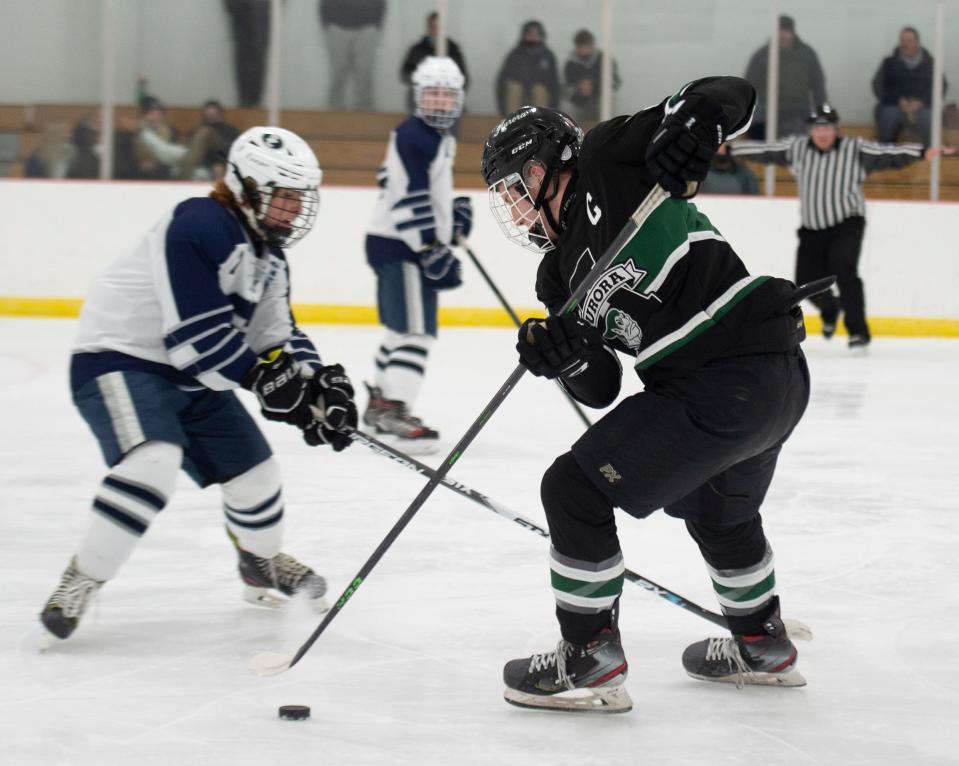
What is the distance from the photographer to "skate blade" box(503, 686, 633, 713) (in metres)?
2.29

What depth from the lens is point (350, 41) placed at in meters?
8.78

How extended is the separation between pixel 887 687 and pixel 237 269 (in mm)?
1389

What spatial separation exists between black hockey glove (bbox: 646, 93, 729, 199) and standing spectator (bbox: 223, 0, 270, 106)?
688cm

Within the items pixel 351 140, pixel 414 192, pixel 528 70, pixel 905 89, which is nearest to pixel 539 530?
pixel 414 192

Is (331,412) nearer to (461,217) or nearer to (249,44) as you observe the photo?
(461,217)

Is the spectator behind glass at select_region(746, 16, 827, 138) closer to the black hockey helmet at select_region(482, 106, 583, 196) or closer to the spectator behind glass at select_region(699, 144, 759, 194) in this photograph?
the spectator behind glass at select_region(699, 144, 759, 194)

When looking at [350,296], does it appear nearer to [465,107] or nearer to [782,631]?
[465,107]

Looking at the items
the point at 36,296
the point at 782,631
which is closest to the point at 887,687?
the point at 782,631

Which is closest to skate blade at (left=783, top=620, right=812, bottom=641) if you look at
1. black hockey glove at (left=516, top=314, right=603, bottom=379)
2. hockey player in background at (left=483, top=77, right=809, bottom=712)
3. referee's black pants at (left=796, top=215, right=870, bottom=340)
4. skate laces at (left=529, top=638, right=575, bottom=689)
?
hockey player in background at (left=483, top=77, right=809, bottom=712)

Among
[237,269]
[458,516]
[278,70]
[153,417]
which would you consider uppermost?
[278,70]

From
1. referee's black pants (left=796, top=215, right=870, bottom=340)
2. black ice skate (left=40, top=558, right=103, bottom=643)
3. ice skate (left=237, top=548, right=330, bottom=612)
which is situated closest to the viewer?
black ice skate (left=40, top=558, right=103, bottom=643)

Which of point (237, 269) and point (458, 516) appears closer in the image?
point (237, 269)

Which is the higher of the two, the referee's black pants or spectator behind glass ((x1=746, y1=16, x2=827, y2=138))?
spectator behind glass ((x1=746, y1=16, x2=827, y2=138))

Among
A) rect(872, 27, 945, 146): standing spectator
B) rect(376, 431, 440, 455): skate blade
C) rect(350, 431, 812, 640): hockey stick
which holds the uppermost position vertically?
rect(872, 27, 945, 146): standing spectator
